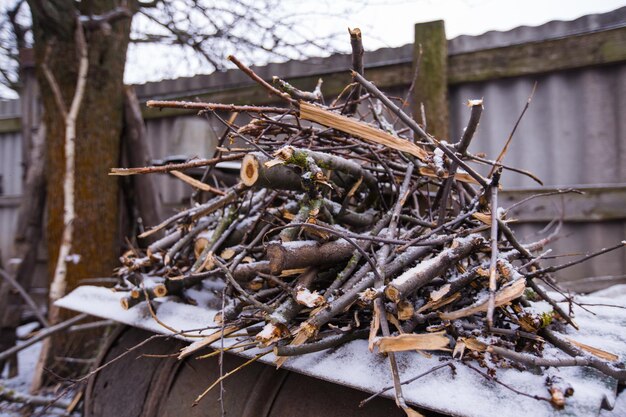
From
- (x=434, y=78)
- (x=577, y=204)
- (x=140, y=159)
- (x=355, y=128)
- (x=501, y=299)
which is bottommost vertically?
(x=501, y=299)

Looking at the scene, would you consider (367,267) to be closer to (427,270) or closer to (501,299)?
(427,270)

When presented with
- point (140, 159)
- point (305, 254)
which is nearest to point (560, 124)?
point (305, 254)

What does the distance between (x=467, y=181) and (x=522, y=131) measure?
1908 mm

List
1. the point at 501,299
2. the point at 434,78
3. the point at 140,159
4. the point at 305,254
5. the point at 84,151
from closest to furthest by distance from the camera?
the point at 501,299 < the point at 305,254 < the point at 434,78 < the point at 84,151 < the point at 140,159

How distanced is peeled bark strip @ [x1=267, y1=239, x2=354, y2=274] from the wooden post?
6.93 feet

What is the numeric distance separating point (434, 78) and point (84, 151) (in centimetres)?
261

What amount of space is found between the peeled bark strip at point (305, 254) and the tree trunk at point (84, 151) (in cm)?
263

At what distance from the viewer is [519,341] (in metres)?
1.06

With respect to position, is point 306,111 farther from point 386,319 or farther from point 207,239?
point 207,239

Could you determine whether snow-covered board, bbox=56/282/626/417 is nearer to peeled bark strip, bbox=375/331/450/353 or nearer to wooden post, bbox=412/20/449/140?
peeled bark strip, bbox=375/331/450/353

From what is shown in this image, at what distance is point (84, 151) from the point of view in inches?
131

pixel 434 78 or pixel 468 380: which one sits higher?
pixel 434 78

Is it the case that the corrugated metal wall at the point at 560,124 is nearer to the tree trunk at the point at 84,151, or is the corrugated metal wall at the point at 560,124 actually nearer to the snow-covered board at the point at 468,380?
the tree trunk at the point at 84,151

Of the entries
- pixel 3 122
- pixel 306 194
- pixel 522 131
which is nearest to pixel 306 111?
pixel 306 194
